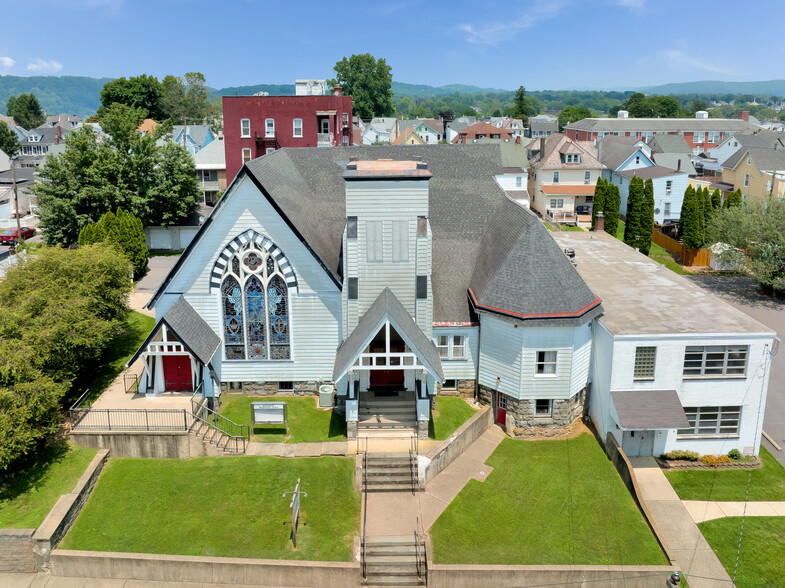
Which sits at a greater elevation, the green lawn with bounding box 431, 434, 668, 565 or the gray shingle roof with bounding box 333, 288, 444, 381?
the gray shingle roof with bounding box 333, 288, 444, 381

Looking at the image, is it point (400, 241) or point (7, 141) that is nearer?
point (400, 241)

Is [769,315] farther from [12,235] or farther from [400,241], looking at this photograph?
[12,235]

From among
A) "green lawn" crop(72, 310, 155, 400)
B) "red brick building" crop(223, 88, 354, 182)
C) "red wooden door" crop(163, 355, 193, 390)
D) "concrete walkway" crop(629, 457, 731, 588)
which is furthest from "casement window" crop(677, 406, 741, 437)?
"red brick building" crop(223, 88, 354, 182)

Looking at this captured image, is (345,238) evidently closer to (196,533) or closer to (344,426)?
(344,426)

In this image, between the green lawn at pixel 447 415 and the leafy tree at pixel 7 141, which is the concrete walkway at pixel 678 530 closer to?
the green lawn at pixel 447 415

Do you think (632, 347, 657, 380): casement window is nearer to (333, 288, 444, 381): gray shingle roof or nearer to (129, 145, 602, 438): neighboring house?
(129, 145, 602, 438): neighboring house

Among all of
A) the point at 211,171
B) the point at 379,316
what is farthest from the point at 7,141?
the point at 379,316
